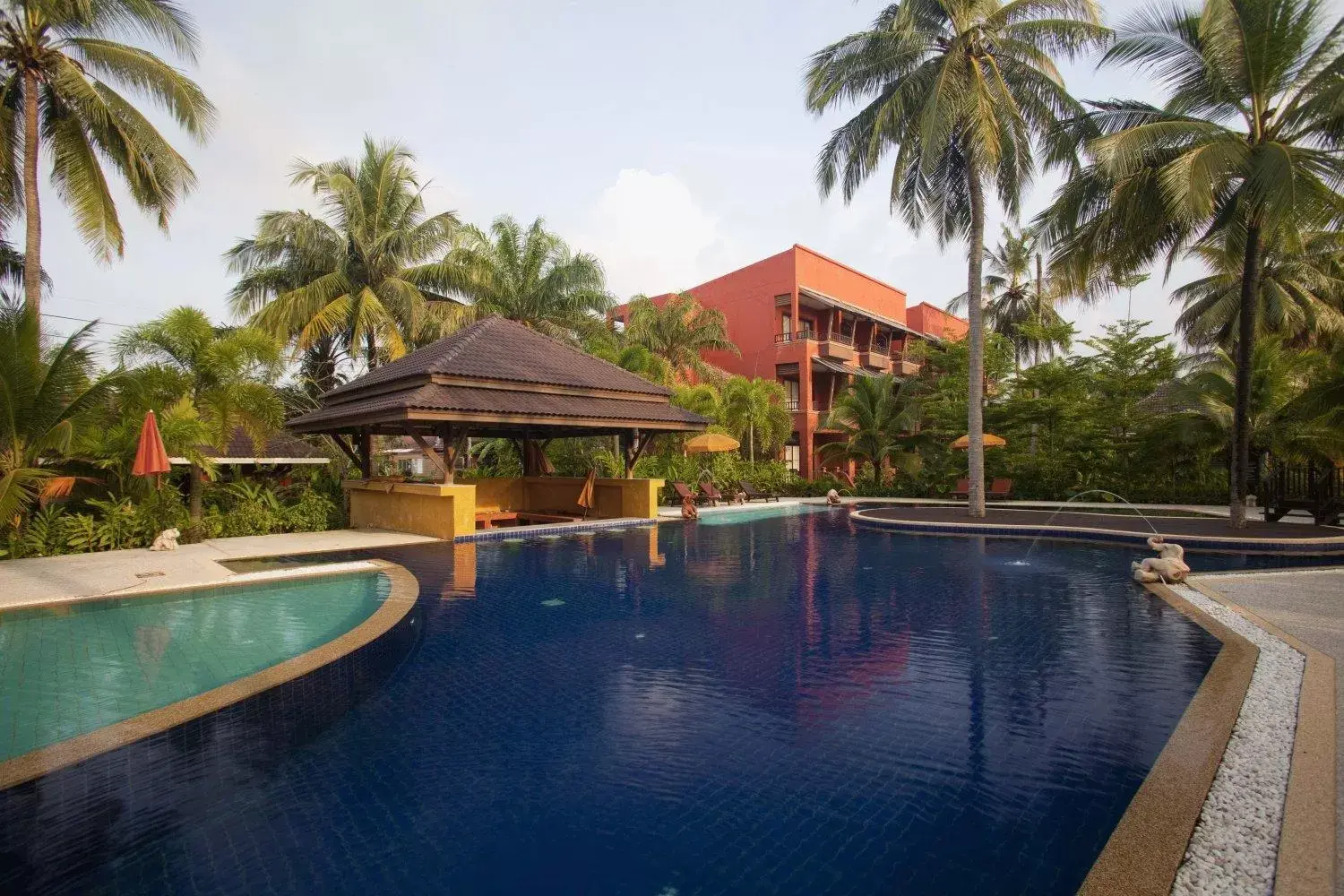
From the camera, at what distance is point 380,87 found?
15.8m

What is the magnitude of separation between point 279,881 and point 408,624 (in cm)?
431

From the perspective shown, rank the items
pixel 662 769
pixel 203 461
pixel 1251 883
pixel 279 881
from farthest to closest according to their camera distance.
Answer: pixel 203 461, pixel 662 769, pixel 279 881, pixel 1251 883

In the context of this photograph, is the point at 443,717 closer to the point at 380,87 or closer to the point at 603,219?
the point at 380,87

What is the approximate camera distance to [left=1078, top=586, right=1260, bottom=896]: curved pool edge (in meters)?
2.63

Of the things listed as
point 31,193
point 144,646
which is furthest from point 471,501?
point 31,193

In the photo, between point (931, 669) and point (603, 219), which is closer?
point (931, 669)

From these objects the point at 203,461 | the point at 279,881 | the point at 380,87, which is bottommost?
the point at 279,881

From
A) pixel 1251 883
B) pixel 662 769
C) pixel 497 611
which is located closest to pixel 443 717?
pixel 662 769

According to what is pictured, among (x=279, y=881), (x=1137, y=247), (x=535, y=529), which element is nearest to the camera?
(x=279, y=881)

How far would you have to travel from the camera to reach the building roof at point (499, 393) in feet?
44.4

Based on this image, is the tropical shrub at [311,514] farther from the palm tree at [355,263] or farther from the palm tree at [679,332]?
the palm tree at [679,332]

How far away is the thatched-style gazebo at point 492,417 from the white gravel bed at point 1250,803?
1202cm

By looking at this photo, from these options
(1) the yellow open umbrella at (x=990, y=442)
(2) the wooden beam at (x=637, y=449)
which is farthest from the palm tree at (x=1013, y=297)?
(2) the wooden beam at (x=637, y=449)

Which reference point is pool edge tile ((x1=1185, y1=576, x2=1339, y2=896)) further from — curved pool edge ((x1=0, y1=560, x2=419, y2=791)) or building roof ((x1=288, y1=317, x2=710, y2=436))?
building roof ((x1=288, y1=317, x2=710, y2=436))
